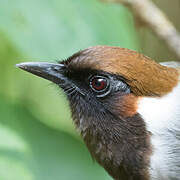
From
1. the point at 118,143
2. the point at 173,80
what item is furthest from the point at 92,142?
the point at 173,80

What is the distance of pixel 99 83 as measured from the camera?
283cm

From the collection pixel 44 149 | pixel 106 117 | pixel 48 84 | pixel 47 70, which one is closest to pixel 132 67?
Answer: pixel 106 117

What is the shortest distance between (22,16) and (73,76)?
1.45 feet

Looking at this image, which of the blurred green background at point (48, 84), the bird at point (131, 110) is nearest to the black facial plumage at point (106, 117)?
the bird at point (131, 110)

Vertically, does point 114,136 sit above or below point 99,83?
below

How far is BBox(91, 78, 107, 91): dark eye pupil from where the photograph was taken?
9.23 feet

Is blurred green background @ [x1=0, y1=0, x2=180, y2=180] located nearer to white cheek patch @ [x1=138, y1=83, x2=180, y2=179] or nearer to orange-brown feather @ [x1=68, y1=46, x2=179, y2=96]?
orange-brown feather @ [x1=68, y1=46, x2=179, y2=96]

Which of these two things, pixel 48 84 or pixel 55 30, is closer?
pixel 55 30

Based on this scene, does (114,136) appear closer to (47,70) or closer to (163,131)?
(163,131)

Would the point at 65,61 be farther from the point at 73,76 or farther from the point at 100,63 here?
the point at 100,63

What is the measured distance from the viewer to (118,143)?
9.34ft

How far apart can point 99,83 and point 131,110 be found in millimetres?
223

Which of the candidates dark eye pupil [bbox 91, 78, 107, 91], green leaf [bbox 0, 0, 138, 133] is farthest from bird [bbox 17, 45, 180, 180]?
green leaf [bbox 0, 0, 138, 133]

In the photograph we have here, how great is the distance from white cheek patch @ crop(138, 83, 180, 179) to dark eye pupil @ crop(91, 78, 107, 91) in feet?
0.71
